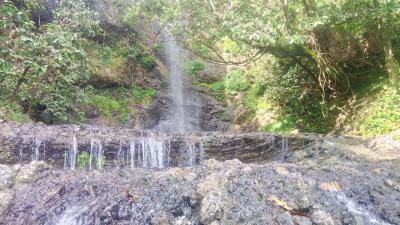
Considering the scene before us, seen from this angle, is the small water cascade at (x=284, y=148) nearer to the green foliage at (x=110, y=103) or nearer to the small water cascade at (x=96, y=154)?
the small water cascade at (x=96, y=154)

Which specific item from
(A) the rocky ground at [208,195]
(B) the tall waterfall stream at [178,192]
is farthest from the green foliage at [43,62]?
(A) the rocky ground at [208,195]

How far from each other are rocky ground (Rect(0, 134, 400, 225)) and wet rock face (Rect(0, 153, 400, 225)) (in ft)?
0.04

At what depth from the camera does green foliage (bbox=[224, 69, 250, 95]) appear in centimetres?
1493

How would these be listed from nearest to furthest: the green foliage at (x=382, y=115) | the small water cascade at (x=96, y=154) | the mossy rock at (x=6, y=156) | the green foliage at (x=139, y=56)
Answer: the mossy rock at (x=6, y=156)
the small water cascade at (x=96, y=154)
the green foliage at (x=382, y=115)
the green foliage at (x=139, y=56)

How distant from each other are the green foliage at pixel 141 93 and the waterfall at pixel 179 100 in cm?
80

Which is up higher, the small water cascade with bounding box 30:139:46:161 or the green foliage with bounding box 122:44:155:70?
the green foliage with bounding box 122:44:155:70

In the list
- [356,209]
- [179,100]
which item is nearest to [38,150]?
[356,209]

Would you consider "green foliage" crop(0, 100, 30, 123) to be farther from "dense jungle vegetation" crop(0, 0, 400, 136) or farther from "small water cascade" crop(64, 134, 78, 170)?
"small water cascade" crop(64, 134, 78, 170)

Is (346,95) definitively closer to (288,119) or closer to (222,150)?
(288,119)

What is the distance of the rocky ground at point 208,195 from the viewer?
4.09m

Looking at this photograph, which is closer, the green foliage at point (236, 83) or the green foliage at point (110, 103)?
the green foliage at point (110, 103)

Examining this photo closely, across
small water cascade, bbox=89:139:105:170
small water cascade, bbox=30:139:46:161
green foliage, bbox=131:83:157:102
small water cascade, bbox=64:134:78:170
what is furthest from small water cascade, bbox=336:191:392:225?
green foliage, bbox=131:83:157:102

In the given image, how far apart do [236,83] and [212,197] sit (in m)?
11.1

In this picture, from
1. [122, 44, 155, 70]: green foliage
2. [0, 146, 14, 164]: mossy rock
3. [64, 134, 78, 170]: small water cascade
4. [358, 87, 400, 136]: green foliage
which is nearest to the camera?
[0, 146, 14, 164]: mossy rock
